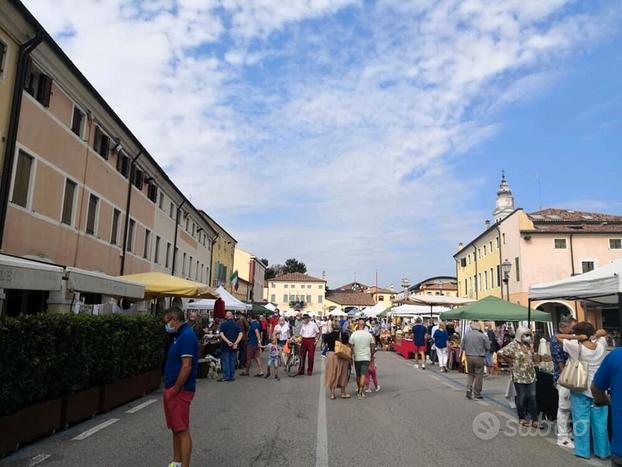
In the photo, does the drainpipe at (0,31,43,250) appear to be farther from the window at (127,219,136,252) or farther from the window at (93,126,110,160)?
the window at (127,219,136,252)

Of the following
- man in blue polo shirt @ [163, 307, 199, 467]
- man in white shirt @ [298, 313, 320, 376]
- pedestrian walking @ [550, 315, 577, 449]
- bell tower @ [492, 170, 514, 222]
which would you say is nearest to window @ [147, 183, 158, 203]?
man in white shirt @ [298, 313, 320, 376]

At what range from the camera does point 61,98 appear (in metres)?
16.3

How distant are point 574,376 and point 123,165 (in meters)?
20.3

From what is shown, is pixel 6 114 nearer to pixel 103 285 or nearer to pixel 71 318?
pixel 103 285

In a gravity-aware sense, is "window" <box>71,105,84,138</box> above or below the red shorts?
above

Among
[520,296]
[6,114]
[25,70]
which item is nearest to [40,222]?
[6,114]

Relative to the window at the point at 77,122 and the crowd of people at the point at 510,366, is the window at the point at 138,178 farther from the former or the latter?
the crowd of people at the point at 510,366

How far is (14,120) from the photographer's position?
13.5m

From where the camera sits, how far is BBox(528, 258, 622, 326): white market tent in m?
9.51

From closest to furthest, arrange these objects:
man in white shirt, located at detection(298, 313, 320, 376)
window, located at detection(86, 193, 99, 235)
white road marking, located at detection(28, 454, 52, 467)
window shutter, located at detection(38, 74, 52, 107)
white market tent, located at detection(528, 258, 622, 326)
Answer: white road marking, located at detection(28, 454, 52, 467) → white market tent, located at detection(528, 258, 622, 326) → window shutter, located at detection(38, 74, 52, 107) → man in white shirt, located at detection(298, 313, 320, 376) → window, located at detection(86, 193, 99, 235)


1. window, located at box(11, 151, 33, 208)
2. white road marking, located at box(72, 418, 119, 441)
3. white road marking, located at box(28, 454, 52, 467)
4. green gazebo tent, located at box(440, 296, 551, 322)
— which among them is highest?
window, located at box(11, 151, 33, 208)

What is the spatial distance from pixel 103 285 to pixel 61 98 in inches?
338

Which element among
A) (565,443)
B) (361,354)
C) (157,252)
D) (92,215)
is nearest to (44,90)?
(92,215)

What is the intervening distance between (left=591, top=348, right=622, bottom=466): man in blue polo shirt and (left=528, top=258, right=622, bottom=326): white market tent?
15.6 feet
